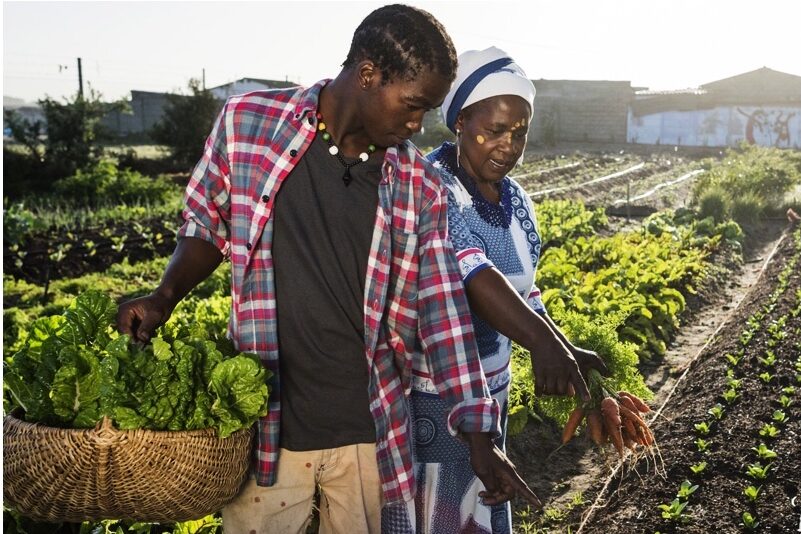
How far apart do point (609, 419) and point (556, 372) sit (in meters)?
0.61

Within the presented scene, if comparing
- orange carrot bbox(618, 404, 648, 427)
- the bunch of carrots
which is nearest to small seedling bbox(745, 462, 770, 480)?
the bunch of carrots

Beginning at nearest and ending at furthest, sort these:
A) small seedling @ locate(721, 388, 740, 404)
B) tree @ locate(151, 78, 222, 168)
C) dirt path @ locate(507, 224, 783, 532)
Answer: dirt path @ locate(507, 224, 783, 532) → small seedling @ locate(721, 388, 740, 404) → tree @ locate(151, 78, 222, 168)

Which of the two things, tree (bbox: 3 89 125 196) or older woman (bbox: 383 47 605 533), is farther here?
tree (bbox: 3 89 125 196)

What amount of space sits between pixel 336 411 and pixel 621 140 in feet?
120

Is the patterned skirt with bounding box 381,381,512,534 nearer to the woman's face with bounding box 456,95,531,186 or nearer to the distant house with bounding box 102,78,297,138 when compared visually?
the woman's face with bounding box 456,95,531,186

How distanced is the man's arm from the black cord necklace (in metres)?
0.38

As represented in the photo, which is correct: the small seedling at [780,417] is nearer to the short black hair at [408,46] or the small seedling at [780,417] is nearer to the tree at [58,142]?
the short black hair at [408,46]

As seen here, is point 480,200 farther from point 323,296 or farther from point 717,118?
point 717,118

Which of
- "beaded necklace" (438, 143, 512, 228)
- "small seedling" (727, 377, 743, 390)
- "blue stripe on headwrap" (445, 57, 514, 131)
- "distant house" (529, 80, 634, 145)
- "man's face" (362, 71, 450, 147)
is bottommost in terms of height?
"small seedling" (727, 377, 743, 390)

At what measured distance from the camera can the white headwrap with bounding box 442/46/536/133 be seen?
2432mm

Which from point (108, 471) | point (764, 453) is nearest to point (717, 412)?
point (764, 453)

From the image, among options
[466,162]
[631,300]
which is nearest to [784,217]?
[631,300]

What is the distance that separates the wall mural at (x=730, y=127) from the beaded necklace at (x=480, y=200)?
116 feet

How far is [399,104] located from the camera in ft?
6.65
